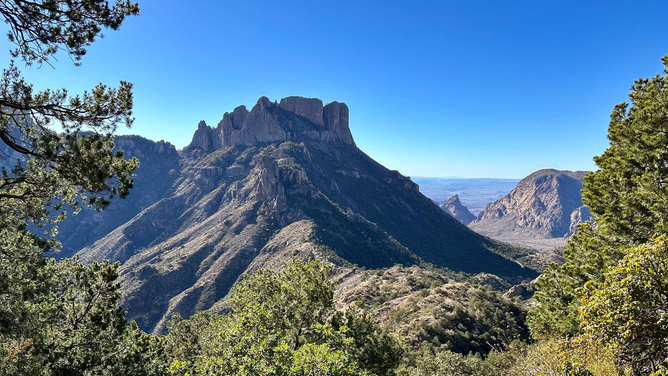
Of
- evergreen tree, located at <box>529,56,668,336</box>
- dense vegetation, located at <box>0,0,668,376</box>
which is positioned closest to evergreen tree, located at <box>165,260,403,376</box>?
dense vegetation, located at <box>0,0,668,376</box>

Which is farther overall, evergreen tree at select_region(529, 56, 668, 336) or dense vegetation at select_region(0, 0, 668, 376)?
evergreen tree at select_region(529, 56, 668, 336)

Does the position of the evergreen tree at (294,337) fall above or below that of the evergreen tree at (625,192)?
below

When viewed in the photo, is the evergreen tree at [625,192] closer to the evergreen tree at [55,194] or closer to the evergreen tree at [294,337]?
the evergreen tree at [294,337]

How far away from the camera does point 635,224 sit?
48.7 ft

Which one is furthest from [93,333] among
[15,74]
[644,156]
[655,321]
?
[644,156]

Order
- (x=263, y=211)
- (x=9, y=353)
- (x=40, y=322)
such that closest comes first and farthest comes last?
1. (x=9, y=353)
2. (x=40, y=322)
3. (x=263, y=211)

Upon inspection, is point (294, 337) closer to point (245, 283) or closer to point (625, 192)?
point (245, 283)

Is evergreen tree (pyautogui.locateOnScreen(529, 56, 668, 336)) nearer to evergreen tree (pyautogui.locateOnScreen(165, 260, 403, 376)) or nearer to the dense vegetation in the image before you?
the dense vegetation

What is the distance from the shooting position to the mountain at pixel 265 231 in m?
97.7

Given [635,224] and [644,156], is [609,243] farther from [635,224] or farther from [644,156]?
[644,156]

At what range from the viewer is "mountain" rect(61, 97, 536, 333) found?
97.7 metres

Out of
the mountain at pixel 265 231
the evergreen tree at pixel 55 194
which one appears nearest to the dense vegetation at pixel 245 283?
the evergreen tree at pixel 55 194

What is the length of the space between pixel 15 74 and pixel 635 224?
2561 cm

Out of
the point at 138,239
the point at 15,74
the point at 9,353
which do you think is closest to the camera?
the point at 15,74
